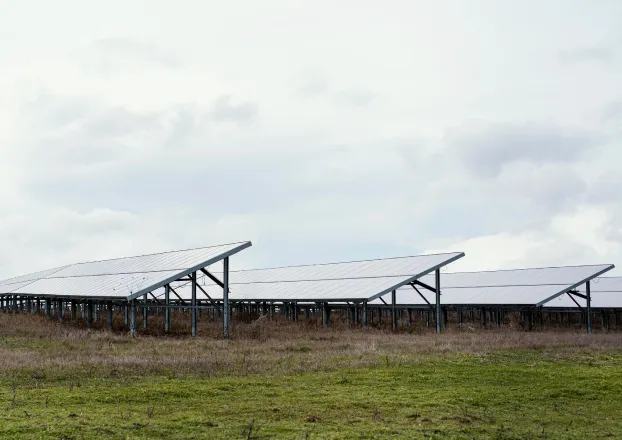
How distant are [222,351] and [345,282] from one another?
61.2ft

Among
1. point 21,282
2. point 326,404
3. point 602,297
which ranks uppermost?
point 21,282

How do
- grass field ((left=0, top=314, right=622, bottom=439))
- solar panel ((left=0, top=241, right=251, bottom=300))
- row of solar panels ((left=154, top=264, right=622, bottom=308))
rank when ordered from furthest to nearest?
row of solar panels ((left=154, top=264, right=622, bottom=308)) < solar panel ((left=0, top=241, right=251, bottom=300)) < grass field ((left=0, top=314, right=622, bottom=439))

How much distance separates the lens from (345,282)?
135 ft

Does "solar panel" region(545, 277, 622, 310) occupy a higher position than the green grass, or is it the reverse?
"solar panel" region(545, 277, 622, 310)

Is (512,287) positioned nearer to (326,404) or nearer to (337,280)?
(337,280)

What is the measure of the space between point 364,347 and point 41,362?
1134cm

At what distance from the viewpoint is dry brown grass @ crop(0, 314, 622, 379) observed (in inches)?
717

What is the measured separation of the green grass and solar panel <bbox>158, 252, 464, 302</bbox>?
17016 mm

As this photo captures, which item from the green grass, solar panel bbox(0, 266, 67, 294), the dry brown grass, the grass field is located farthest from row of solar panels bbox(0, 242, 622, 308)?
solar panel bbox(0, 266, 67, 294)

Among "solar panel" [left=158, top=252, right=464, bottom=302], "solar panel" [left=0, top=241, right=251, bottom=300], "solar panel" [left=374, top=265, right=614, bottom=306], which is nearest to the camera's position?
"solar panel" [left=0, top=241, right=251, bottom=300]

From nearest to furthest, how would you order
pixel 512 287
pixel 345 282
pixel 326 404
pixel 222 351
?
pixel 326 404, pixel 222 351, pixel 345 282, pixel 512 287

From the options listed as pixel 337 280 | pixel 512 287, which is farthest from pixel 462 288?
pixel 337 280

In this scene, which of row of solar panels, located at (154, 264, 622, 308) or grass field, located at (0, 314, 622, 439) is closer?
grass field, located at (0, 314, 622, 439)

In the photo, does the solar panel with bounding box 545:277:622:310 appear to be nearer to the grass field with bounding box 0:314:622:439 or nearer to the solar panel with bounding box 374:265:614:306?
the solar panel with bounding box 374:265:614:306
